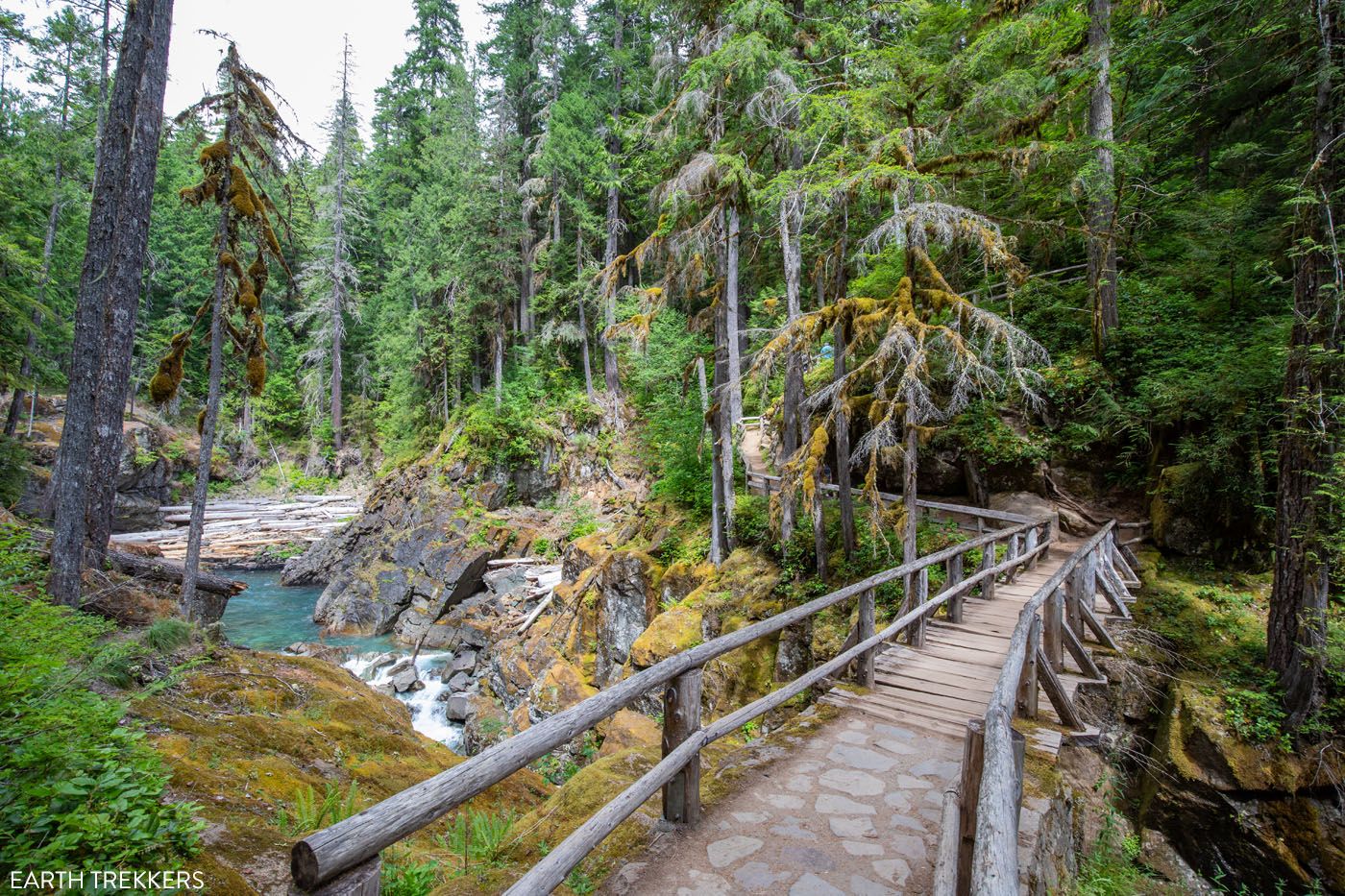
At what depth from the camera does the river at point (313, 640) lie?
520 inches

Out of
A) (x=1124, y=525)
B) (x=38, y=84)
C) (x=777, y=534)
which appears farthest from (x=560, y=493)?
(x=38, y=84)

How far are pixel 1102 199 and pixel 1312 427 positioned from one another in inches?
291

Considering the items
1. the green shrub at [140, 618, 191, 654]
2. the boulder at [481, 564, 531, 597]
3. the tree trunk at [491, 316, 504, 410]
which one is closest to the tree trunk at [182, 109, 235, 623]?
the green shrub at [140, 618, 191, 654]

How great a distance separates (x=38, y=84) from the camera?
20.9 m

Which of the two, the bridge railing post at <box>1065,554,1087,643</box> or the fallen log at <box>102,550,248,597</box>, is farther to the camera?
the fallen log at <box>102,550,248,597</box>

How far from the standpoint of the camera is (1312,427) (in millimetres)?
6344

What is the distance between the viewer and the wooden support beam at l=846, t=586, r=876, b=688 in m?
5.64

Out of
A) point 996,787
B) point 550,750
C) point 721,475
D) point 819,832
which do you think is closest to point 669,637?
point 721,475

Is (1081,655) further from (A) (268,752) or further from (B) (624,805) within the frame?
(A) (268,752)

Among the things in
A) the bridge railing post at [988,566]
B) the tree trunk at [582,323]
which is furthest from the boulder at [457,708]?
the tree trunk at [582,323]

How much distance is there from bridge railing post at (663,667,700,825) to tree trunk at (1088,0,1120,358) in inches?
498

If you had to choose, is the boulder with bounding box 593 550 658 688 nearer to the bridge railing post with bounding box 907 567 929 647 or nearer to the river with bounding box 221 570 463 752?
the river with bounding box 221 570 463 752

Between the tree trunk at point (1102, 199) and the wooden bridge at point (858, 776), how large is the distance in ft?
25.3

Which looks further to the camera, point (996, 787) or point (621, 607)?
point (621, 607)
